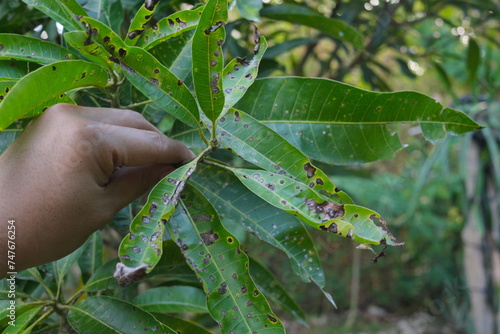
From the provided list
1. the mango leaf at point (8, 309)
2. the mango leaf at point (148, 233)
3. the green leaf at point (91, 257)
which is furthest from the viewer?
the green leaf at point (91, 257)

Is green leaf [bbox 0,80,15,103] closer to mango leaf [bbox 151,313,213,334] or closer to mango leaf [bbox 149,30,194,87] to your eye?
mango leaf [bbox 149,30,194,87]

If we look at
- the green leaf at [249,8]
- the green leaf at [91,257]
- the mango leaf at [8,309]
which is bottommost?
the green leaf at [91,257]

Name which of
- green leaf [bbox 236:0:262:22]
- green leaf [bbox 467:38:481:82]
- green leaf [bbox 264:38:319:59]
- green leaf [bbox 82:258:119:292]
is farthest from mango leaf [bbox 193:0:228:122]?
green leaf [bbox 467:38:481:82]

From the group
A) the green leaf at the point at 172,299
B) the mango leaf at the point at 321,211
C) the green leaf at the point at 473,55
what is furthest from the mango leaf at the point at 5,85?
the green leaf at the point at 473,55

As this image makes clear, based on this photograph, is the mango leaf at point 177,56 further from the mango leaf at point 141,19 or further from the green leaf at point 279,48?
the green leaf at point 279,48

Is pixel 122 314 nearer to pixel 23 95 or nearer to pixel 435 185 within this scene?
pixel 23 95

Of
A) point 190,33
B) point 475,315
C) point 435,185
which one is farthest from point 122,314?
point 435,185
